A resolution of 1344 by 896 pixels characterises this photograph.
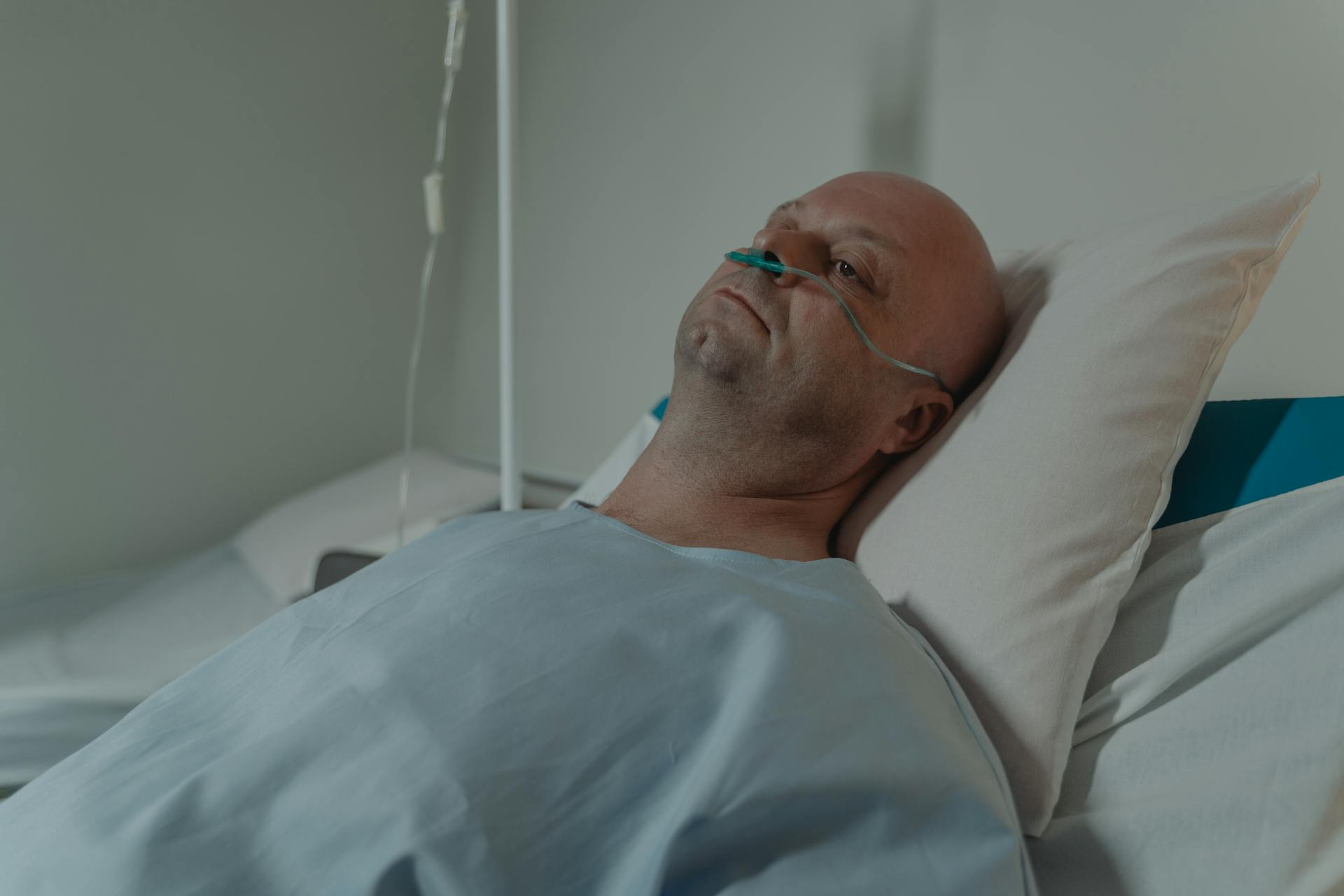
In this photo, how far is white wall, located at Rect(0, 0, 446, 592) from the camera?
6.38 feet

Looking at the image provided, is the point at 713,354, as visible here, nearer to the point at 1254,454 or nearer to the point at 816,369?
the point at 816,369

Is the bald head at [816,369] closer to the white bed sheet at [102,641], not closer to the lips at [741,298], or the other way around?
the lips at [741,298]

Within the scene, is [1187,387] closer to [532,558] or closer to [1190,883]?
[1190,883]

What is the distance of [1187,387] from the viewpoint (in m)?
0.93

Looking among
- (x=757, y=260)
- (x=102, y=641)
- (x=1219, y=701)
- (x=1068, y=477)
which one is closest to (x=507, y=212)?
(x=757, y=260)

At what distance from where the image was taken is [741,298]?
114 centimetres

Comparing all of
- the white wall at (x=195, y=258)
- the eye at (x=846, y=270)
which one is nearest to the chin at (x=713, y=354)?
the eye at (x=846, y=270)

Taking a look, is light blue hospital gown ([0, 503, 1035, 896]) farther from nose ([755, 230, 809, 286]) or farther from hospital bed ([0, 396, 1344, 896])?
nose ([755, 230, 809, 286])

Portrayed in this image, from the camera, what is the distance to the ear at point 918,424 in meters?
1.15

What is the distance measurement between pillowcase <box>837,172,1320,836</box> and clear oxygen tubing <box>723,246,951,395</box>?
105 millimetres

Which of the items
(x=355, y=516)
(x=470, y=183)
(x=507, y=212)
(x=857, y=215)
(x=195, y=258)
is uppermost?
(x=857, y=215)

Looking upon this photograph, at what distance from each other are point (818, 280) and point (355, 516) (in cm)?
127

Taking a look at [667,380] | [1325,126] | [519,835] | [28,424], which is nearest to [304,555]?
[28,424]

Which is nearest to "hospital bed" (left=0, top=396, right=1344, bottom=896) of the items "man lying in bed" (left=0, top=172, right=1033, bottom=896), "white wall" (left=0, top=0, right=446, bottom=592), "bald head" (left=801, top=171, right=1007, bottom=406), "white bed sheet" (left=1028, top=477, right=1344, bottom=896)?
"white bed sheet" (left=1028, top=477, right=1344, bottom=896)
